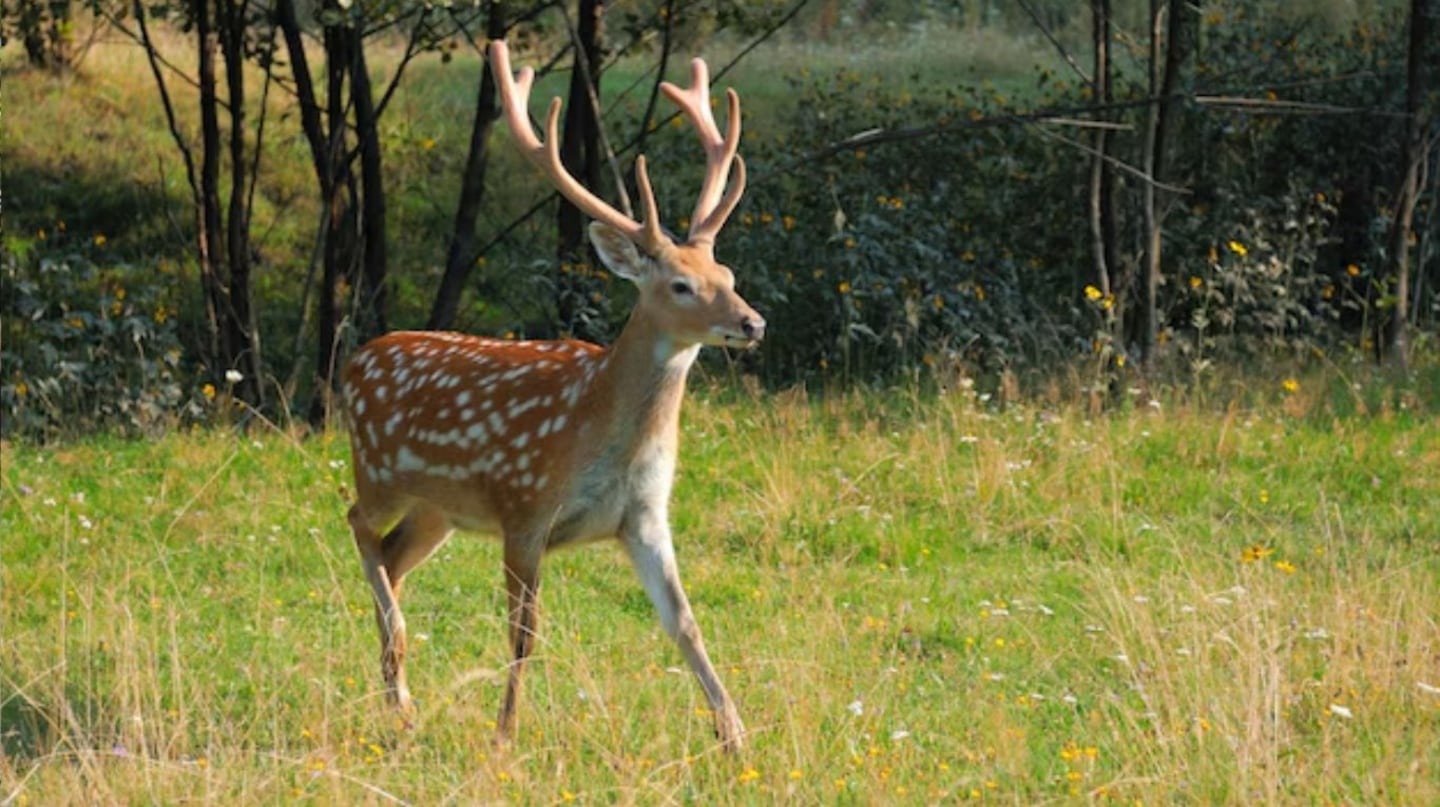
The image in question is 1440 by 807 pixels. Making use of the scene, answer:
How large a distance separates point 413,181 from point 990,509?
923cm

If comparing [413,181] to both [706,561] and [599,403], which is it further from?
[599,403]

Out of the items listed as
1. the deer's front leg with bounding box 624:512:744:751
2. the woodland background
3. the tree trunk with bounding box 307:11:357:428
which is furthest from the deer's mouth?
the tree trunk with bounding box 307:11:357:428

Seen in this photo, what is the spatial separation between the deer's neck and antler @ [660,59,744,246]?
35 centimetres

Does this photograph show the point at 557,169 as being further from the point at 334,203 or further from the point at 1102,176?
the point at 1102,176

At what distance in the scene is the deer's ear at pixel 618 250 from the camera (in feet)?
20.4

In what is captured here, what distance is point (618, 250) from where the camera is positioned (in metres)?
6.29

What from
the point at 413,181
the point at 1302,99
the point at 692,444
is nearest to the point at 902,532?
the point at 692,444

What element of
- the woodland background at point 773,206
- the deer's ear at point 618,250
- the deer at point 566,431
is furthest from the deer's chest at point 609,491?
the woodland background at point 773,206

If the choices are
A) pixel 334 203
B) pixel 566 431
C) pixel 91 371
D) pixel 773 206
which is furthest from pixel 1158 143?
pixel 566 431

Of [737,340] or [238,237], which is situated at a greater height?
[737,340]

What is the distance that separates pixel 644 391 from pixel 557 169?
2.63ft

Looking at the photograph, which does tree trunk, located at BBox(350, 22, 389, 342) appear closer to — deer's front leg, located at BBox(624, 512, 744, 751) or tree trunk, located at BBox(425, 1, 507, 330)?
tree trunk, located at BBox(425, 1, 507, 330)

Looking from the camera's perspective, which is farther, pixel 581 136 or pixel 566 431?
pixel 581 136

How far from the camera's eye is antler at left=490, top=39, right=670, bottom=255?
6219mm
